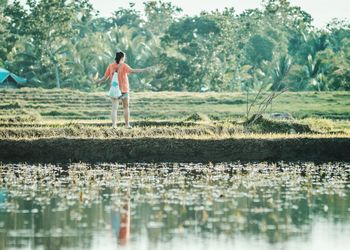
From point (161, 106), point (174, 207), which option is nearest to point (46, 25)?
point (161, 106)

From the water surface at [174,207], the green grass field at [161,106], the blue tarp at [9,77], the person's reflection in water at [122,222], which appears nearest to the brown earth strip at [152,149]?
the water surface at [174,207]

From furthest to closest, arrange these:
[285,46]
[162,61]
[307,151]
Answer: [285,46] < [162,61] < [307,151]

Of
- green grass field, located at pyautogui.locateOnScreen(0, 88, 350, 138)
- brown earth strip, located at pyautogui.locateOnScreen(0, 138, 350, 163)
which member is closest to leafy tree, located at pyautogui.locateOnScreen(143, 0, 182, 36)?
green grass field, located at pyautogui.locateOnScreen(0, 88, 350, 138)

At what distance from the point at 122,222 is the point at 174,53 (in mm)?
38863

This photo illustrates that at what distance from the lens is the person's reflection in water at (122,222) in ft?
24.5

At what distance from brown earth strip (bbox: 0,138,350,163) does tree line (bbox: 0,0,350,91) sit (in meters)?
26.4

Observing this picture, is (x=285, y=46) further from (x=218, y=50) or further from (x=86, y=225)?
(x=86, y=225)

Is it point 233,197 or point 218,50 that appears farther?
point 218,50

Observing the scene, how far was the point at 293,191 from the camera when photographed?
1034cm

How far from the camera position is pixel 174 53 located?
154ft

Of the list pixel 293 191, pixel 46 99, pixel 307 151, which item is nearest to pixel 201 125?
pixel 307 151

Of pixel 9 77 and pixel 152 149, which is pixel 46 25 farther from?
pixel 152 149

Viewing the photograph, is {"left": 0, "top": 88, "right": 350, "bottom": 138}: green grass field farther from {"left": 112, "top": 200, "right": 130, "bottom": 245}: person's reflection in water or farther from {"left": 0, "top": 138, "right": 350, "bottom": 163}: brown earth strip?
{"left": 112, "top": 200, "right": 130, "bottom": 245}: person's reflection in water

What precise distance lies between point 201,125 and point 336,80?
22.3 meters
